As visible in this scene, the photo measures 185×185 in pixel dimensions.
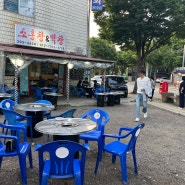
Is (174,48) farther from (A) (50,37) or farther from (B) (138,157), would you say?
(B) (138,157)

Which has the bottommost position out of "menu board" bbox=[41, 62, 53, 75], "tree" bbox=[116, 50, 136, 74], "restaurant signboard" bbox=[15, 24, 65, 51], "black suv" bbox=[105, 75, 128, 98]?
"black suv" bbox=[105, 75, 128, 98]

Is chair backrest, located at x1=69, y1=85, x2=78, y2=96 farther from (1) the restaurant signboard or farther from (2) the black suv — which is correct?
(1) the restaurant signboard

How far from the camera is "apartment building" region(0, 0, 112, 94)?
12.1 meters

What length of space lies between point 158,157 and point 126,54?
36359mm

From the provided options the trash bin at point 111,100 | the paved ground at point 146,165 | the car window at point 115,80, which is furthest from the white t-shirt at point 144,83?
the car window at point 115,80

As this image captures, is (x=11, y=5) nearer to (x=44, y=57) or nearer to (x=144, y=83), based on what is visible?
(x=44, y=57)

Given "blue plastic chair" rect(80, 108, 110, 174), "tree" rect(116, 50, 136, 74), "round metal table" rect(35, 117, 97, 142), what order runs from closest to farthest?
"round metal table" rect(35, 117, 97, 142) → "blue plastic chair" rect(80, 108, 110, 174) → "tree" rect(116, 50, 136, 74)

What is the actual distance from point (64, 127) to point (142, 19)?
14.3m

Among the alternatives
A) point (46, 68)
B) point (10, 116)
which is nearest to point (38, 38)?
point (46, 68)

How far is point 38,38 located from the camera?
1410 cm

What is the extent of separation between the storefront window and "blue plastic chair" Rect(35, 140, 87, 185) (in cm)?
1173

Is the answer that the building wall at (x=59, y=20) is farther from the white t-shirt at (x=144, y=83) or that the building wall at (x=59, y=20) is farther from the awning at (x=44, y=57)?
the white t-shirt at (x=144, y=83)

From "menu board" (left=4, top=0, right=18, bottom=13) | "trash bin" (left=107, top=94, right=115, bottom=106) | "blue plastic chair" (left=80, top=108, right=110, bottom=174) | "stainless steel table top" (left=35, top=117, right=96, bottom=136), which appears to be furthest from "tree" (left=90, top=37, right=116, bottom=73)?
"stainless steel table top" (left=35, top=117, right=96, bottom=136)

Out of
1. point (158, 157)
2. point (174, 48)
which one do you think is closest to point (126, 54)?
point (174, 48)
